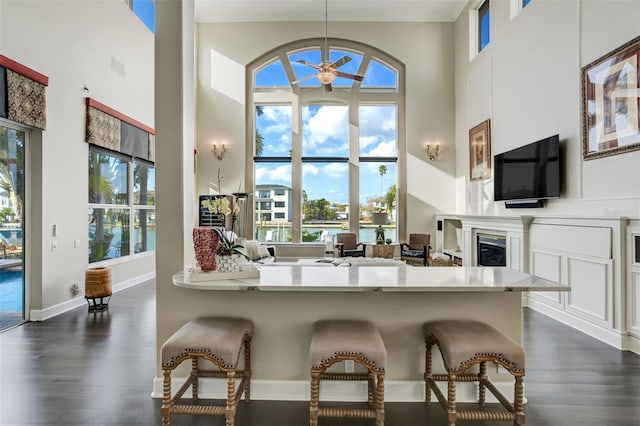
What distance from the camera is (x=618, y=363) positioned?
120 inches

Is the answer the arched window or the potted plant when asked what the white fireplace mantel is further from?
the potted plant

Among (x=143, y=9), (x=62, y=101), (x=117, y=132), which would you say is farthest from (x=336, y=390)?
(x=143, y=9)

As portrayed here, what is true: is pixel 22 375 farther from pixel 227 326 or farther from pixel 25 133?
pixel 25 133

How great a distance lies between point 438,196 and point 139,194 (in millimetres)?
6610

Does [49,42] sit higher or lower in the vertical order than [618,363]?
higher

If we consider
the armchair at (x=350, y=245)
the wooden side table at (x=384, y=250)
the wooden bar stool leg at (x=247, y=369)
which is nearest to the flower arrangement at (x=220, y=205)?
the wooden bar stool leg at (x=247, y=369)

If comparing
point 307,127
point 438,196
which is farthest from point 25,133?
point 438,196

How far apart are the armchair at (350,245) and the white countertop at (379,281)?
4737 mm

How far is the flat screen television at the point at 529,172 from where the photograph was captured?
14.9 feet

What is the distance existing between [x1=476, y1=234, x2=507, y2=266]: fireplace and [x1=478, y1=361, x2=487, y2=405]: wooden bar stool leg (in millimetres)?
3511

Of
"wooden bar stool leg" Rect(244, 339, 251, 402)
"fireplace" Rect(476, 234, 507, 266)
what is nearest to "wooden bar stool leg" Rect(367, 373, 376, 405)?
"wooden bar stool leg" Rect(244, 339, 251, 402)

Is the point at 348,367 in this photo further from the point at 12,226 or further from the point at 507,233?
the point at 12,226

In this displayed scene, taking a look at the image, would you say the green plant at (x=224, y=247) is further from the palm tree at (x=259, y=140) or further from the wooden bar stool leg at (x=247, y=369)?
the palm tree at (x=259, y=140)

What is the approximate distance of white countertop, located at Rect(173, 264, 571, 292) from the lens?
2.04 m
